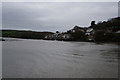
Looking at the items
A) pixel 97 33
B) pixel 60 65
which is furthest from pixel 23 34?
pixel 60 65

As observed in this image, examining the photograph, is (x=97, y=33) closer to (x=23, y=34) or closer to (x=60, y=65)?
(x=60, y=65)

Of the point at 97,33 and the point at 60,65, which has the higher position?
the point at 97,33

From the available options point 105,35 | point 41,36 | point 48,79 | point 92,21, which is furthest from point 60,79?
point 41,36

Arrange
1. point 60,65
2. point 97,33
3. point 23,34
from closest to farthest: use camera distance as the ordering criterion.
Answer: point 60,65 → point 97,33 → point 23,34

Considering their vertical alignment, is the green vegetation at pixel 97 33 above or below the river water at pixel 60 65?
above

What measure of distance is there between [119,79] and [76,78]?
1.84 meters

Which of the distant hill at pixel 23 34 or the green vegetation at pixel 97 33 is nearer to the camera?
the green vegetation at pixel 97 33

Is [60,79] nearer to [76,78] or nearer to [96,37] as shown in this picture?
[76,78]

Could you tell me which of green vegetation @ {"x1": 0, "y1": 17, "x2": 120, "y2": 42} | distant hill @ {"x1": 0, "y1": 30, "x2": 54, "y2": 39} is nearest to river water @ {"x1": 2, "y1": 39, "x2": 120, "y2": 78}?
green vegetation @ {"x1": 0, "y1": 17, "x2": 120, "y2": 42}

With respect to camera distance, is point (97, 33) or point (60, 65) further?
point (97, 33)

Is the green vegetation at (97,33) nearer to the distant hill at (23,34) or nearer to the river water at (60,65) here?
the distant hill at (23,34)

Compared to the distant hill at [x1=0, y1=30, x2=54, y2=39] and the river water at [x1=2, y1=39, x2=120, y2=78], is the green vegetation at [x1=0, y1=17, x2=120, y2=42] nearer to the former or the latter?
the distant hill at [x1=0, y1=30, x2=54, y2=39]

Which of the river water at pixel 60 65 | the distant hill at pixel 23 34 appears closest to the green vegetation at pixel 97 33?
the distant hill at pixel 23 34

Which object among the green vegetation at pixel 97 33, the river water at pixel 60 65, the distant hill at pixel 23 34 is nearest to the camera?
the river water at pixel 60 65
